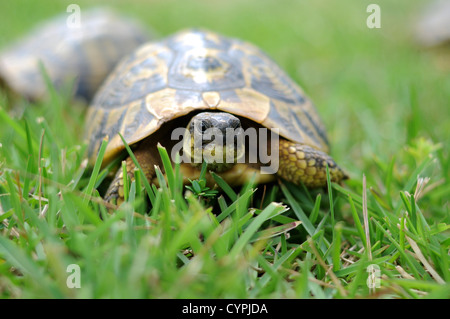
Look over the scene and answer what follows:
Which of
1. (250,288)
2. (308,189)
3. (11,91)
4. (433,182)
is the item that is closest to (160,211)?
(250,288)

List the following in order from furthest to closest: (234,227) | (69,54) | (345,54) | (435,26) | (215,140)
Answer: (435,26) → (345,54) → (69,54) → (215,140) → (234,227)

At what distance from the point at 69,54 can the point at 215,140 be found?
307 centimetres

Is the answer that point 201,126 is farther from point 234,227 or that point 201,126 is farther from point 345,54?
point 345,54

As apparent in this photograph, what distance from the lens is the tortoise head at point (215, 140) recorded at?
5.38ft

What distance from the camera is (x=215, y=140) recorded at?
5.40 feet

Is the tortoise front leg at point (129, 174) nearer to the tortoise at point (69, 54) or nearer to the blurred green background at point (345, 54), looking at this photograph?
the blurred green background at point (345, 54)

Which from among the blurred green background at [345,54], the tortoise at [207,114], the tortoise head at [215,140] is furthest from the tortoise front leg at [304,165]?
the blurred green background at [345,54]

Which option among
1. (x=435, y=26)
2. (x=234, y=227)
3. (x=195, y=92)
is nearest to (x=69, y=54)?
(x=195, y=92)

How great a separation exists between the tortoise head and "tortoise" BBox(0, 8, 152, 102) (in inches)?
100

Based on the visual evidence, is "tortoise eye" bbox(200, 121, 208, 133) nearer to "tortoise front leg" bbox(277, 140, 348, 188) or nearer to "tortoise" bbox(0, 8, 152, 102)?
"tortoise front leg" bbox(277, 140, 348, 188)

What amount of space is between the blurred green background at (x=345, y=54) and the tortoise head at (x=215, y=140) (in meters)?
1.07

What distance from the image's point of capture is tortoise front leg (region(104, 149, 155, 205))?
1.74 meters

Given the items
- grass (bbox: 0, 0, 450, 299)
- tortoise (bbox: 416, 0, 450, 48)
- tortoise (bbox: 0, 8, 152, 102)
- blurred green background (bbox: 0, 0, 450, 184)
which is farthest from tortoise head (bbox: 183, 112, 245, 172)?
tortoise (bbox: 416, 0, 450, 48)
